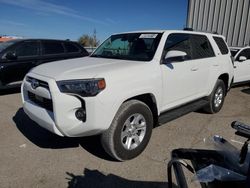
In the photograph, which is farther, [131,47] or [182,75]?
[131,47]

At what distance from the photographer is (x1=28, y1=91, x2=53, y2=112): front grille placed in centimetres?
337

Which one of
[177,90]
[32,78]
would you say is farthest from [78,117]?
[177,90]

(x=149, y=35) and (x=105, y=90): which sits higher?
(x=149, y=35)

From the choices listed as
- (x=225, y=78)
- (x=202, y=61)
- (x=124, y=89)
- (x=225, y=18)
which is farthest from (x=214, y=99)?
(x=225, y=18)

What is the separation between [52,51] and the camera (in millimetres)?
8117

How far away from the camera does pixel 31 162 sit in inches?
139

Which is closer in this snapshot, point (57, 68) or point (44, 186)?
point (44, 186)

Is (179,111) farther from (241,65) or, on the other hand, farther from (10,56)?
(241,65)

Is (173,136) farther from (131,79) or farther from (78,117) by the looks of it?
(78,117)

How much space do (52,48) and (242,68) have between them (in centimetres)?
637

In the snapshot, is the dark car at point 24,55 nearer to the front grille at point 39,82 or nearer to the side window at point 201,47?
the front grille at point 39,82

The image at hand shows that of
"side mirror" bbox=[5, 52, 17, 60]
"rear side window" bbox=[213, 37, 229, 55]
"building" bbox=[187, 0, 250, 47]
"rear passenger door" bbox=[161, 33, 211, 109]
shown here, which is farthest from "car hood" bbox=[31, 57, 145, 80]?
"building" bbox=[187, 0, 250, 47]

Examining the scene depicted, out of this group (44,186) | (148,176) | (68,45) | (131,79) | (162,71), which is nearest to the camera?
(44,186)

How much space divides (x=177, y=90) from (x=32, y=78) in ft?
7.54
